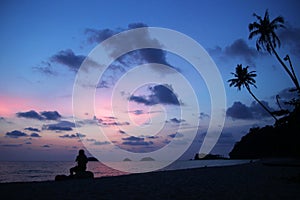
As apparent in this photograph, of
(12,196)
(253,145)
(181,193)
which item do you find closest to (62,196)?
(12,196)

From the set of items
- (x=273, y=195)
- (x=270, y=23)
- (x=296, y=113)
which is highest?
(x=270, y=23)

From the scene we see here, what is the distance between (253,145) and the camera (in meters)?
73.6

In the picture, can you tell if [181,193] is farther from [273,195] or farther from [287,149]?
[287,149]

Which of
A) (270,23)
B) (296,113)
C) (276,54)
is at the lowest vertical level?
(296,113)

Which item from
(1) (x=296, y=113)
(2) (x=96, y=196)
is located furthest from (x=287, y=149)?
(2) (x=96, y=196)

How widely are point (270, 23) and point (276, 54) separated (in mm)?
2973

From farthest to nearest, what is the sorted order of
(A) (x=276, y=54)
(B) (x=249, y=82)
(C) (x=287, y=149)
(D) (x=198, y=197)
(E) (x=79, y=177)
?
(C) (x=287, y=149), (B) (x=249, y=82), (A) (x=276, y=54), (E) (x=79, y=177), (D) (x=198, y=197)

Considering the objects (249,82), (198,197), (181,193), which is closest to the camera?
(198,197)

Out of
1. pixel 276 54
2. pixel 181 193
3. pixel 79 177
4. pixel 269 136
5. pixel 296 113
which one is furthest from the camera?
pixel 269 136

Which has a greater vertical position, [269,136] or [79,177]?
[269,136]

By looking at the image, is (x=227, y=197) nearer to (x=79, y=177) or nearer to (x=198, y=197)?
(x=198, y=197)

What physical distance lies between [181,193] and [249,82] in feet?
89.1

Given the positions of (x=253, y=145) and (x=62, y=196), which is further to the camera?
(x=253, y=145)

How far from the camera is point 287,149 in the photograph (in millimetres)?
47406
